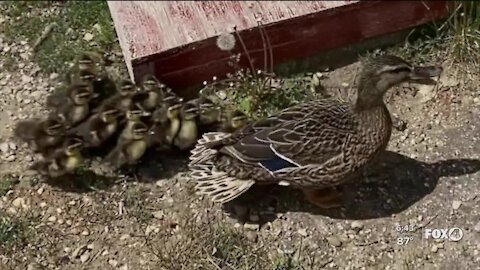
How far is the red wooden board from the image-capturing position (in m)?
4.35

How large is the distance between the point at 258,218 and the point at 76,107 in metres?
0.93

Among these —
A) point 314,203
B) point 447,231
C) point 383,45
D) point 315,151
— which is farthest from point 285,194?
point 383,45

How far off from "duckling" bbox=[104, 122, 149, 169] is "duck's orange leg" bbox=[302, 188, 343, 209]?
727 mm

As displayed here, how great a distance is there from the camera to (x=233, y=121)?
4141mm

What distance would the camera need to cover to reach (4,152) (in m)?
4.34

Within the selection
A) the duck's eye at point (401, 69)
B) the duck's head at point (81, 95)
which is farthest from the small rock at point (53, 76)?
the duck's eye at point (401, 69)

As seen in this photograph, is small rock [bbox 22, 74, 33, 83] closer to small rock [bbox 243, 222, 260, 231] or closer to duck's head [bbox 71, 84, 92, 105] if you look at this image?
duck's head [bbox 71, 84, 92, 105]

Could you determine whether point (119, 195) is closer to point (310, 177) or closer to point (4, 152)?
point (4, 152)

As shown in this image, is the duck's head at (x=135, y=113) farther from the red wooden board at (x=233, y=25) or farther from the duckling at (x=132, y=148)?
the red wooden board at (x=233, y=25)

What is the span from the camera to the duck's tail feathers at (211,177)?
3.90 metres

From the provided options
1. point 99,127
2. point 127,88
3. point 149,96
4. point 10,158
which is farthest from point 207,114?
point 10,158

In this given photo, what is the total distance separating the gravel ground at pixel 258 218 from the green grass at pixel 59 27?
0.58 meters

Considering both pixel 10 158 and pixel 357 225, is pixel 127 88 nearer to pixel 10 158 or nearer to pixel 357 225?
pixel 10 158

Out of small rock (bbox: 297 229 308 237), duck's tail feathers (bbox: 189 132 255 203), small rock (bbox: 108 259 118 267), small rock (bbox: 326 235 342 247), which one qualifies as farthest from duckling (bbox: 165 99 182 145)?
small rock (bbox: 326 235 342 247)
